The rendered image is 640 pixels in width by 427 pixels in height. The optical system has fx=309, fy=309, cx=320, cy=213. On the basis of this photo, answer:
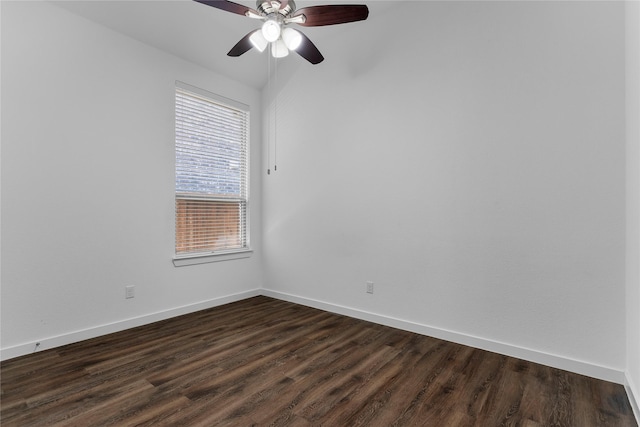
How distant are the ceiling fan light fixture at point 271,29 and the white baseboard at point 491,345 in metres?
2.71

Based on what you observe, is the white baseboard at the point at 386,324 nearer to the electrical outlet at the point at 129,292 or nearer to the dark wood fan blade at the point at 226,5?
the electrical outlet at the point at 129,292

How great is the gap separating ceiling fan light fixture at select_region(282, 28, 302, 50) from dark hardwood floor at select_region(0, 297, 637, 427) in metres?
2.42

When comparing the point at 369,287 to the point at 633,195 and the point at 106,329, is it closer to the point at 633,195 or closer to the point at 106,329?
the point at 633,195

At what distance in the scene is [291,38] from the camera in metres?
2.29

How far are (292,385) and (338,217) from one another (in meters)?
1.92

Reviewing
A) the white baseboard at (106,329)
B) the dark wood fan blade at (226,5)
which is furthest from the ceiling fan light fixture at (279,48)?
the white baseboard at (106,329)

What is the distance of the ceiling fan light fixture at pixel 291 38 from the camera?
2266mm

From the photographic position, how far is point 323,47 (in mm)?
3652

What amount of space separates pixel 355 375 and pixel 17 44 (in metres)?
3.62

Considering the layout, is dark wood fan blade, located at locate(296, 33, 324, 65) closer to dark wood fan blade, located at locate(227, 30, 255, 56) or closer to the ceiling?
dark wood fan blade, located at locate(227, 30, 255, 56)

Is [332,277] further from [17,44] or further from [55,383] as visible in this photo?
[17,44]

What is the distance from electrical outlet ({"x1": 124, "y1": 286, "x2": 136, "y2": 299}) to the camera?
3.04 meters

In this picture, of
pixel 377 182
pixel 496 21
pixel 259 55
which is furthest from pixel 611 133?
pixel 259 55

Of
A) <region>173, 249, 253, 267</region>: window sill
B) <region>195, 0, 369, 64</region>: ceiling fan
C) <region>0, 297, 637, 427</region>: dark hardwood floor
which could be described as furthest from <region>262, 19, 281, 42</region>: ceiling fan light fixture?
<region>173, 249, 253, 267</region>: window sill
